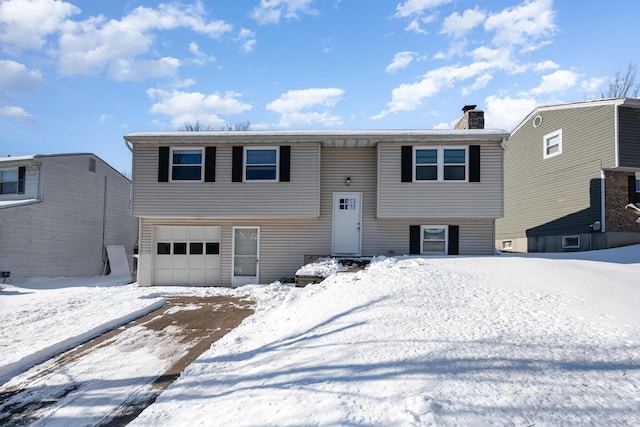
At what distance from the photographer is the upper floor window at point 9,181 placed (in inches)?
639

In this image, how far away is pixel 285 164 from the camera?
12.2 meters

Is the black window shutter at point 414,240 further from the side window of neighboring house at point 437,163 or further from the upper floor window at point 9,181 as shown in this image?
the upper floor window at point 9,181

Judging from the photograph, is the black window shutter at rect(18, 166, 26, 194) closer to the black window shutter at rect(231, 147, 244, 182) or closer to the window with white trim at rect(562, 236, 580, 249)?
the black window shutter at rect(231, 147, 244, 182)

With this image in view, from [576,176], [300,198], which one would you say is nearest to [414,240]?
[300,198]

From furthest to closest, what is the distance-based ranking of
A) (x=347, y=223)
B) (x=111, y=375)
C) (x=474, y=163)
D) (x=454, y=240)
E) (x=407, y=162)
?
(x=347, y=223) → (x=454, y=240) → (x=407, y=162) → (x=474, y=163) → (x=111, y=375)

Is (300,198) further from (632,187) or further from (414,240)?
(632,187)

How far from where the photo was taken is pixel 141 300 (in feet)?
31.2

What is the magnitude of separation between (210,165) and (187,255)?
336cm

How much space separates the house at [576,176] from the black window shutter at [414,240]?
7719 mm

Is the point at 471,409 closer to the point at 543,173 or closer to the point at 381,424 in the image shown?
the point at 381,424

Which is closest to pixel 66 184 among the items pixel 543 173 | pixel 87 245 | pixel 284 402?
pixel 87 245

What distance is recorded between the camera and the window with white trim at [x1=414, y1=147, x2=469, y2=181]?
39.1 feet

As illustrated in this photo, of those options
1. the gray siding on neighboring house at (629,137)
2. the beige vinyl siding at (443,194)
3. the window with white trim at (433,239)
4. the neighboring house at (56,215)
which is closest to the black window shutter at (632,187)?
the gray siding on neighboring house at (629,137)

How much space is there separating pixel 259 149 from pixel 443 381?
1040 cm
